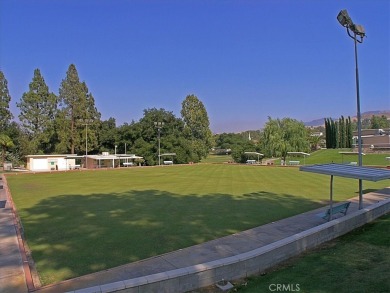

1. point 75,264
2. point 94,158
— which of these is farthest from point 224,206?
point 94,158

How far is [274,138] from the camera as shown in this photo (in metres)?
52.8

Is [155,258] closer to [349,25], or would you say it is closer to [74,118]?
[349,25]

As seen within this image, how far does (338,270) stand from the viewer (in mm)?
5738

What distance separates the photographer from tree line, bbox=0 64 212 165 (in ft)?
179

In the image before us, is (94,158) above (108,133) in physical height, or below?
below

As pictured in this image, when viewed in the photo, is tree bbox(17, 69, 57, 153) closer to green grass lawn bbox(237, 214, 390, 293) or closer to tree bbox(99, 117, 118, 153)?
tree bbox(99, 117, 118, 153)

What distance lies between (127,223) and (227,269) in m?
4.80

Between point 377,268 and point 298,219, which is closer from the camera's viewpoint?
point 377,268

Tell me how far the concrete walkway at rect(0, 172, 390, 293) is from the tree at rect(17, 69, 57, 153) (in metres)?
49.5

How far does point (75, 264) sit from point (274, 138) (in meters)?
49.1

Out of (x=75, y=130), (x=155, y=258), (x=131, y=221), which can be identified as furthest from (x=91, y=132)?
(x=155, y=258)

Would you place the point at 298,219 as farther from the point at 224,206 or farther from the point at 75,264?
the point at 75,264

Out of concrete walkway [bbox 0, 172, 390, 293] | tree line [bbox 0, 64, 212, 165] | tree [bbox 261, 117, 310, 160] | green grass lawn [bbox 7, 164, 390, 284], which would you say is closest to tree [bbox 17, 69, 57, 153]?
tree line [bbox 0, 64, 212, 165]

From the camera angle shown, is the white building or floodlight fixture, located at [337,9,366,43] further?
the white building
